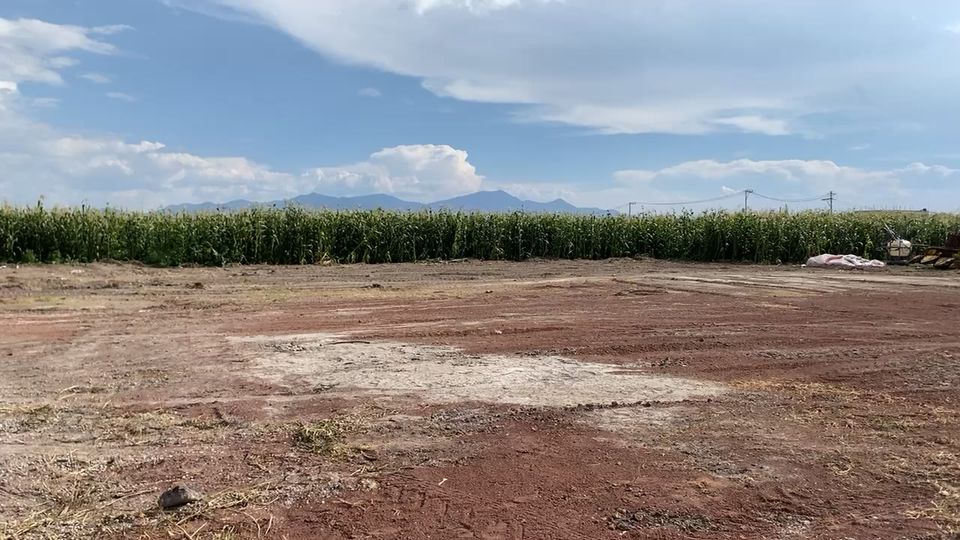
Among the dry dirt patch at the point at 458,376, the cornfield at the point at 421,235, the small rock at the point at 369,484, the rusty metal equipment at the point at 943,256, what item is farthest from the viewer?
the rusty metal equipment at the point at 943,256

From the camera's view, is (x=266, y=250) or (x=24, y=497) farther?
(x=266, y=250)

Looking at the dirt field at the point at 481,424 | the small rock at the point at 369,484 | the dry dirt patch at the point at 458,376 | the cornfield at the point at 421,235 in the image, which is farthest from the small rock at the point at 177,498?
the cornfield at the point at 421,235

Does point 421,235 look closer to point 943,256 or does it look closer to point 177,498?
point 943,256

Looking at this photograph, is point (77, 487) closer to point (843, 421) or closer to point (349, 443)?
point (349, 443)

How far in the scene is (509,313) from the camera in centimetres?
1228

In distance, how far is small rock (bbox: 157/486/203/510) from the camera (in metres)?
4.08

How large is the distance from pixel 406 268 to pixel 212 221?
674cm

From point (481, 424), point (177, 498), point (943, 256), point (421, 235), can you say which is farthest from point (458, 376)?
point (943, 256)

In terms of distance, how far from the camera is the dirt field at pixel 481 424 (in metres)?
4.09

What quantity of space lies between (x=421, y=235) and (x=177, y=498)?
22.9 metres

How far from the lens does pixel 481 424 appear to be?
5.76 m

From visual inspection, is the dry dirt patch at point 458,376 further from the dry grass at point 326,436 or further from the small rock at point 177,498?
the small rock at point 177,498

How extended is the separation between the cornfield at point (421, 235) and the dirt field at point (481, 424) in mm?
10920

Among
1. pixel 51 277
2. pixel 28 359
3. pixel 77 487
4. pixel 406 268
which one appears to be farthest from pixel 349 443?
pixel 406 268
